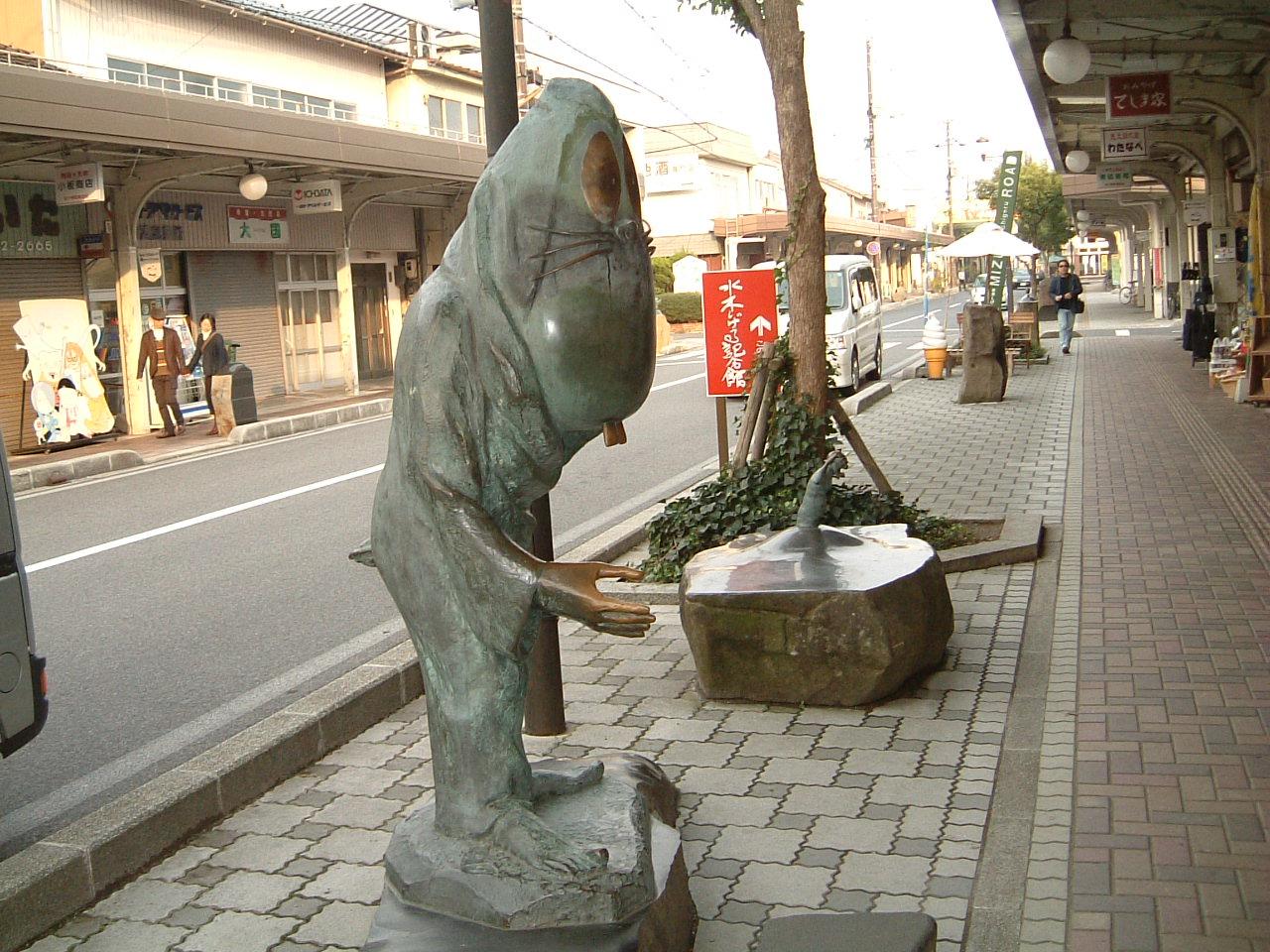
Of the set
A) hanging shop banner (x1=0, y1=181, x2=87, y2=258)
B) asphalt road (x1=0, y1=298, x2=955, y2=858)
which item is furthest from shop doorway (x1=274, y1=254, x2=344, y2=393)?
asphalt road (x1=0, y1=298, x2=955, y2=858)

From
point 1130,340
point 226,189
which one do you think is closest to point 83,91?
point 226,189

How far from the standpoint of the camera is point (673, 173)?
54.7m

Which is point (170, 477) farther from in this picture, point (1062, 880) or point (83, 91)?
point (1062, 880)

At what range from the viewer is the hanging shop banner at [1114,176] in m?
24.0

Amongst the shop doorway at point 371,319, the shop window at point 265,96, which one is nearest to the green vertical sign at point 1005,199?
the shop doorway at point 371,319

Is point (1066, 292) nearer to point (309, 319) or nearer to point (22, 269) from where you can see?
point (309, 319)

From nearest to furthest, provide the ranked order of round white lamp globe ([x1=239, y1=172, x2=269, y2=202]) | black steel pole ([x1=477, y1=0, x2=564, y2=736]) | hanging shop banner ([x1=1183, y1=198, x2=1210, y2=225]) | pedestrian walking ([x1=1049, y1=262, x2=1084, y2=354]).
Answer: black steel pole ([x1=477, y1=0, x2=564, y2=736]), round white lamp globe ([x1=239, y1=172, x2=269, y2=202]), hanging shop banner ([x1=1183, y1=198, x2=1210, y2=225]), pedestrian walking ([x1=1049, y1=262, x2=1084, y2=354])

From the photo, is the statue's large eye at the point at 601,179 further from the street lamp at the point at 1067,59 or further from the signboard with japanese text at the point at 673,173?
the signboard with japanese text at the point at 673,173

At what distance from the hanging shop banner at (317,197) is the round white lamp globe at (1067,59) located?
1282 cm

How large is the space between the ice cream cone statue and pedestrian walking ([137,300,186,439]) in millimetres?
12321

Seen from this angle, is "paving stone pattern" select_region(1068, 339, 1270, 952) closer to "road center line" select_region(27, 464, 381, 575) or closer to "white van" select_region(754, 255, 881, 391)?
"road center line" select_region(27, 464, 381, 575)

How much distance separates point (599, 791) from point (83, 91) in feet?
46.9

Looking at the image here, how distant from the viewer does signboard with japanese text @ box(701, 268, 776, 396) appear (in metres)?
9.89

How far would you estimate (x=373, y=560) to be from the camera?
340cm
